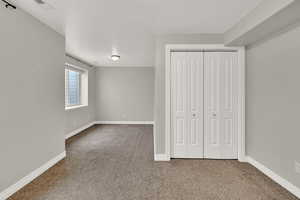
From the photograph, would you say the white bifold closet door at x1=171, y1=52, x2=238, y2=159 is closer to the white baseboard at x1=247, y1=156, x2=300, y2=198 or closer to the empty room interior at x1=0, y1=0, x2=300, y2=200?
the empty room interior at x1=0, y1=0, x2=300, y2=200

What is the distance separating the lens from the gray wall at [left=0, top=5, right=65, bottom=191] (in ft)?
7.40

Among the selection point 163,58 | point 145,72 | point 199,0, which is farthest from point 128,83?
point 199,0

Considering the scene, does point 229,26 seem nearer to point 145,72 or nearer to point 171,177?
point 171,177

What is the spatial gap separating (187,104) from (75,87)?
4.59 meters

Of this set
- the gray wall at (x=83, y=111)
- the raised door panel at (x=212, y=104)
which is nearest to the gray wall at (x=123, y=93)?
the gray wall at (x=83, y=111)

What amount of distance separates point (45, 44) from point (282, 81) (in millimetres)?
3761

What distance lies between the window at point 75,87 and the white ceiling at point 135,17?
233 cm

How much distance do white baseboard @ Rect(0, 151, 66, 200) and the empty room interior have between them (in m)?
0.02

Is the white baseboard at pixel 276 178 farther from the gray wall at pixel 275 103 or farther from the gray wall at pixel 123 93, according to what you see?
the gray wall at pixel 123 93

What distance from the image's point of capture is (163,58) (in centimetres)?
352

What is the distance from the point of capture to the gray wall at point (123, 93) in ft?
25.6

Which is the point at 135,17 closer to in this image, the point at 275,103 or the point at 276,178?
the point at 275,103

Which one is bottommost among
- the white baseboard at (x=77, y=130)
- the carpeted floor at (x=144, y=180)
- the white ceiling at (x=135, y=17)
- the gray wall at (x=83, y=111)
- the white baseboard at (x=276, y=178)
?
the carpeted floor at (x=144, y=180)

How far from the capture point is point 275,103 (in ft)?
8.82
